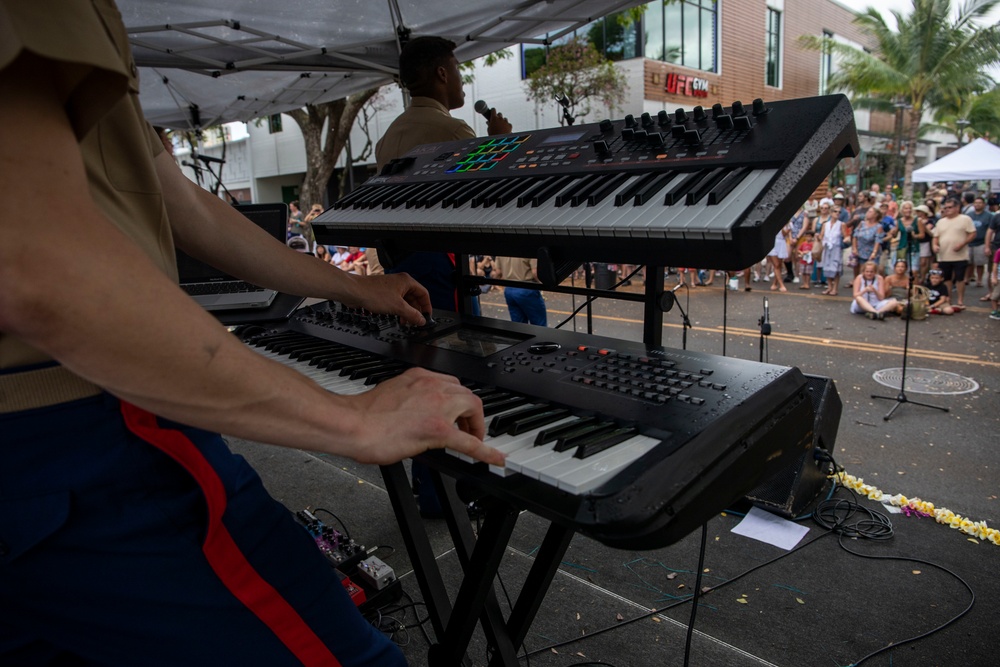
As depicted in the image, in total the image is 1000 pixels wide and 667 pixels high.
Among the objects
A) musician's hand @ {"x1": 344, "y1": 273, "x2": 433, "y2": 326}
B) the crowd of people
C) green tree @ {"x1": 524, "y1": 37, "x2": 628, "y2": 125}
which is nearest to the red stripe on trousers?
musician's hand @ {"x1": 344, "y1": 273, "x2": 433, "y2": 326}

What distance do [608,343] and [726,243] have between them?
0.52m

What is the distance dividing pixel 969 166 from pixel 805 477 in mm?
16006

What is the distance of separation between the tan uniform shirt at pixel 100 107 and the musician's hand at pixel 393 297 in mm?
648

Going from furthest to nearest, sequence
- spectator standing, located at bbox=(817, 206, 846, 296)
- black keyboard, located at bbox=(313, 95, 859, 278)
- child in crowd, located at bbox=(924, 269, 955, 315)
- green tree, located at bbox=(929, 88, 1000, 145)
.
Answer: green tree, located at bbox=(929, 88, 1000, 145), spectator standing, located at bbox=(817, 206, 846, 296), child in crowd, located at bbox=(924, 269, 955, 315), black keyboard, located at bbox=(313, 95, 859, 278)

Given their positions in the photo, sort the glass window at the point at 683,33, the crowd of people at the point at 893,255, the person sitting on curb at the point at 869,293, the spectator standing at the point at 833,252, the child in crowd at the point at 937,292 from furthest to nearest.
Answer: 1. the glass window at the point at 683,33
2. the spectator standing at the point at 833,252
3. the child in crowd at the point at 937,292
4. the crowd of people at the point at 893,255
5. the person sitting on curb at the point at 869,293

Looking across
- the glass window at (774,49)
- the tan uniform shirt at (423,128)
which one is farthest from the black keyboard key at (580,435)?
the glass window at (774,49)

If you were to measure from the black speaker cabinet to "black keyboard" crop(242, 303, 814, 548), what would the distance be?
2154 millimetres

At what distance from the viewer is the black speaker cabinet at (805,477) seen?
3244 mm

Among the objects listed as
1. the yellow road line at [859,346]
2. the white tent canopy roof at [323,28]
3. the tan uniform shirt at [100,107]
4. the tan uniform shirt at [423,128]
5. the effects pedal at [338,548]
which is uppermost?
the white tent canopy roof at [323,28]

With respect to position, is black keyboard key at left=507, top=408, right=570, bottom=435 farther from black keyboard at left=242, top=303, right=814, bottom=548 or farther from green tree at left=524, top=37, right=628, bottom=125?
green tree at left=524, top=37, right=628, bottom=125

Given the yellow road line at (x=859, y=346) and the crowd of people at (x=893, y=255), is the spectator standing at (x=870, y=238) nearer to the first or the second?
the crowd of people at (x=893, y=255)

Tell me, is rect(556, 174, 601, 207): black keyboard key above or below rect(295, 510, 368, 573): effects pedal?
above

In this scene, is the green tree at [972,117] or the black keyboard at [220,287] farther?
the green tree at [972,117]

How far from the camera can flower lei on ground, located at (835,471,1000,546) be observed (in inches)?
123
